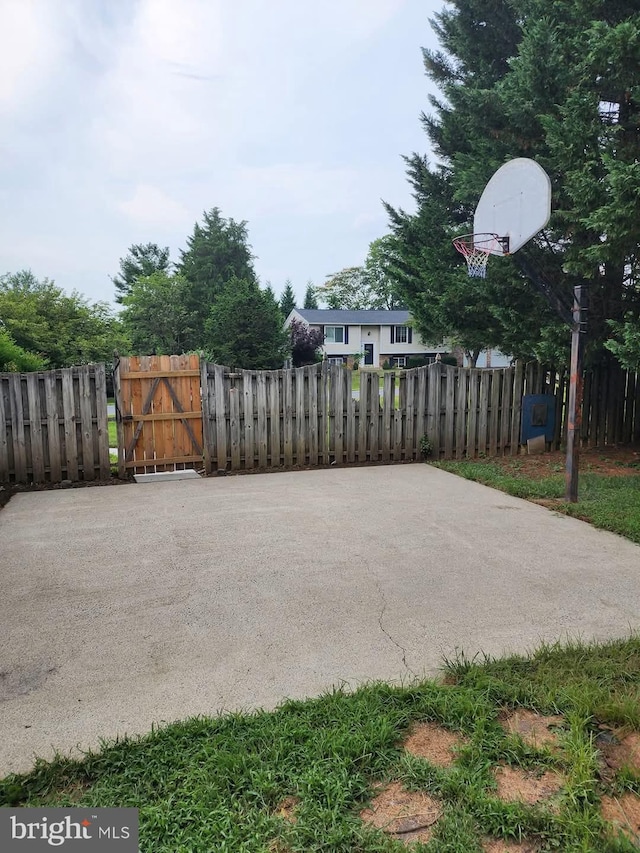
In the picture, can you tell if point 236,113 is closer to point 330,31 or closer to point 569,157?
point 330,31

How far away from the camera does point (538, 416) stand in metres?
8.69

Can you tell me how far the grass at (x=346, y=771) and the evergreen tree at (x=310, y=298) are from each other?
54442mm

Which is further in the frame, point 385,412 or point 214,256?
point 214,256

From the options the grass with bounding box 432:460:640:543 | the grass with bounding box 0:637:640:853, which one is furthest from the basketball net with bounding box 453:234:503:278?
the grass with bounding box 0:637:640:853

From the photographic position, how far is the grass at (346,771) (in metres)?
1.59

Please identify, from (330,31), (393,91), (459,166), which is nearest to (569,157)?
(459,166)

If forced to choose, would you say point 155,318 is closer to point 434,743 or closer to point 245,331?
point 245,331

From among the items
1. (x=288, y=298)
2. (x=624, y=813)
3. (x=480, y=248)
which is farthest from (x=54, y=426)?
(x=288, y=298)

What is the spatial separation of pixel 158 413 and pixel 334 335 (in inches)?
1250

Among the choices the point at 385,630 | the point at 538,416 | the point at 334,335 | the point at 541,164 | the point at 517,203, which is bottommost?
the point at 385,630

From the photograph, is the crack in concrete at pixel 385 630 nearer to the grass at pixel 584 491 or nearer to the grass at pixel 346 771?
the grass at pixel 346 771

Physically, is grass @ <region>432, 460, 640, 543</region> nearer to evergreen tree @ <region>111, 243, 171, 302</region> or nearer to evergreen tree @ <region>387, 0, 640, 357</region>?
evergreen tree @ <region>387, 0, 640, 357</region>

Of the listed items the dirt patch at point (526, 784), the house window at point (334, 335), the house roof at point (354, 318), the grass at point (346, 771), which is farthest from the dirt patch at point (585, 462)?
the house window at point (334, 335)

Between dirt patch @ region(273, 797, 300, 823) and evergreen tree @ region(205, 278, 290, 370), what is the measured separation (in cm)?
2025
